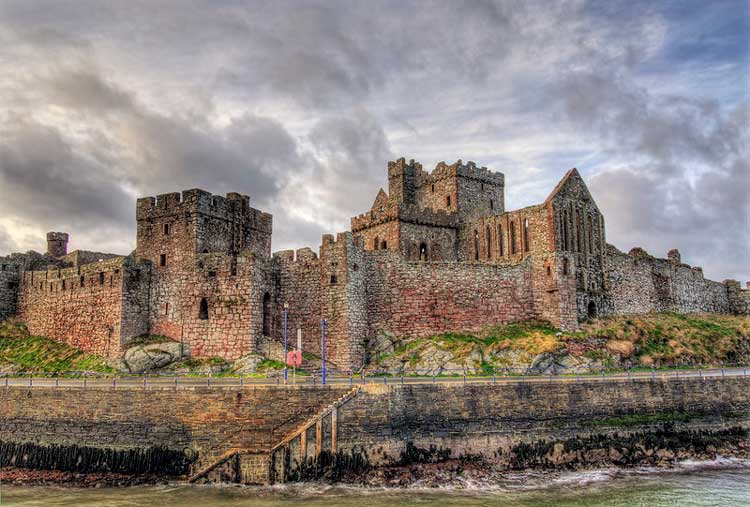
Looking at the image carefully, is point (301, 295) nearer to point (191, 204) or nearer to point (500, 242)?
point (191, 204)

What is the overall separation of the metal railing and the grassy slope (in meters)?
1.64

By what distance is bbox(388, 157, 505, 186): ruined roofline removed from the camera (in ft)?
206

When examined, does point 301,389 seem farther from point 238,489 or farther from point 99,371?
point 99,371

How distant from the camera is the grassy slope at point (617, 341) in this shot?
45.1m

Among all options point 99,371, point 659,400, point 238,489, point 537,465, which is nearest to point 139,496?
point 238,489

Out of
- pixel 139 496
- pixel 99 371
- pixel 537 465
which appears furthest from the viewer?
pixel 99 371

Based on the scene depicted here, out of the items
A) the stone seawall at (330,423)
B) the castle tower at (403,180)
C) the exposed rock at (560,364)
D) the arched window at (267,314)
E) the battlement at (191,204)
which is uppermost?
the castle tower at (403,180)

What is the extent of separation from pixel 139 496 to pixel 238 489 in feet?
13.8

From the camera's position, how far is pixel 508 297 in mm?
50312

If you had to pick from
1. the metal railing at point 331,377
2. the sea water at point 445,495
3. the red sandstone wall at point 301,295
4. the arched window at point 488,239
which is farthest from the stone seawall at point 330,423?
the arched window at point 488,239

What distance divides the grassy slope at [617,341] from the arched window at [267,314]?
7945 millimetres

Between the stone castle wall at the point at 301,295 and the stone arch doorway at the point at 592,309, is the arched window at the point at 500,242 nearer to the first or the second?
the stone arch doorway at the point at 592,309

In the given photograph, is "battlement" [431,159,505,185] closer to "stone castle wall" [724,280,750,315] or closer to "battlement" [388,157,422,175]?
"battlement" [388,157,422,175]

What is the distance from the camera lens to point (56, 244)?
65312 mm
